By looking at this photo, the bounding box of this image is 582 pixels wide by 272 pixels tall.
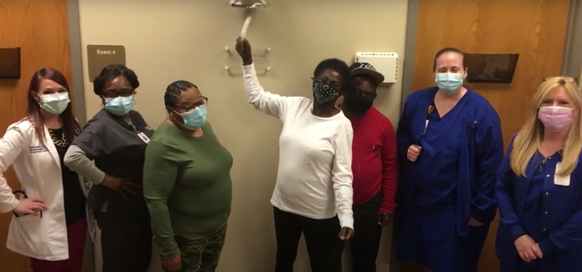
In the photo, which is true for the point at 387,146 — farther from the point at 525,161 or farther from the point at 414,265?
the point at 414,265

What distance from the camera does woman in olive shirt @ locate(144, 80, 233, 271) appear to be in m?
1.78

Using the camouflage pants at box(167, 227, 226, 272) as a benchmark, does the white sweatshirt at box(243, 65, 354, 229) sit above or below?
above

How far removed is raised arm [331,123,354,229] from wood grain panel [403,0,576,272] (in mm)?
776

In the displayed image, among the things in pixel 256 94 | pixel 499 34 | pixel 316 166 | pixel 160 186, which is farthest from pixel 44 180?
pixel 499 34

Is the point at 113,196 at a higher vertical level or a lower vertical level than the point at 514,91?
lower

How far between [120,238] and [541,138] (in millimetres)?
1849

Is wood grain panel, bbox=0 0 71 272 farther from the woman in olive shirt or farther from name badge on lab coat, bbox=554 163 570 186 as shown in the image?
name badge on lab coat, bbox=554 163 570 186

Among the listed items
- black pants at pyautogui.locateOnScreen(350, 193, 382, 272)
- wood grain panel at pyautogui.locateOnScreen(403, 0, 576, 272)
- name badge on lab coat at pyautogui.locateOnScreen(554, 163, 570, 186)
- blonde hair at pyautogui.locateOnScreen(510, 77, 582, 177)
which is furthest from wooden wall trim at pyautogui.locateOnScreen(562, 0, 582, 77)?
black pants at pyautogui.locateOnScreen(350, 193, 382, 272)

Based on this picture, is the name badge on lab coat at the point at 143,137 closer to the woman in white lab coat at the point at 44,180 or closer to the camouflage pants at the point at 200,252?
the woman in white lab coat at the point at 44,180

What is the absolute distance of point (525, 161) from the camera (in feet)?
6.14

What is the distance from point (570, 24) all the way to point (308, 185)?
178 centimetres

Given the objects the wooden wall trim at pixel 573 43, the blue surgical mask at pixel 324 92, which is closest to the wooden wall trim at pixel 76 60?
the blue surgical mask at pixel 324 92

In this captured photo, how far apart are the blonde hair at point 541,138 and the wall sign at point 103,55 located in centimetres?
199

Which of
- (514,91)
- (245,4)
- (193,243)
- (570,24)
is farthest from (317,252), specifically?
(570,24)
